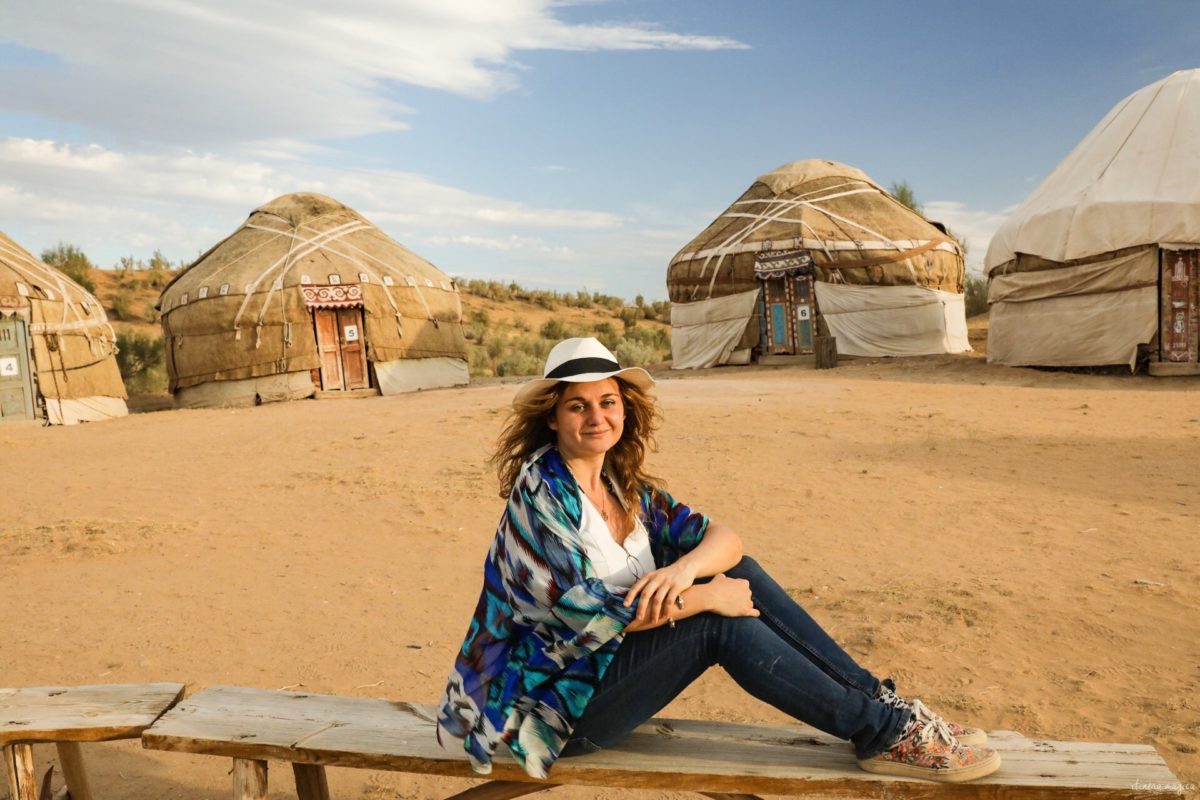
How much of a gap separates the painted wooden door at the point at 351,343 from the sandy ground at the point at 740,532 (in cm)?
615

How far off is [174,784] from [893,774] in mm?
2033

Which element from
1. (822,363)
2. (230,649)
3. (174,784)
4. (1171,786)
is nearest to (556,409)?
(1171,786)

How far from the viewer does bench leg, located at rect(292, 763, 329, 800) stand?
2152 millimetres

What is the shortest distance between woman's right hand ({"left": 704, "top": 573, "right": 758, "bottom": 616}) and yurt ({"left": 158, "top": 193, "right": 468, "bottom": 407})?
13.7 metres

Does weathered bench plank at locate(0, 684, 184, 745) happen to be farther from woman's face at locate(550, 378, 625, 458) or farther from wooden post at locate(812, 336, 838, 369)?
wooden post at locate(812, 336, 838, 369)

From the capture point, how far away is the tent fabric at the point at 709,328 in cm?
1706

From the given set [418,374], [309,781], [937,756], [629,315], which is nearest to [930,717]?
[937,756]

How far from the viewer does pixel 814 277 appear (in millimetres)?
16453

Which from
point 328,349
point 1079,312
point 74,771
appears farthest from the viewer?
point 328,349

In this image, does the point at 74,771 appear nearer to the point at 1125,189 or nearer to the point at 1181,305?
the point at 1181,305

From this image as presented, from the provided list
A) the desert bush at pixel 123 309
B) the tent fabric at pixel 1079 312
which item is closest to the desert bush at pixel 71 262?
the desert bush at pixel 123 309

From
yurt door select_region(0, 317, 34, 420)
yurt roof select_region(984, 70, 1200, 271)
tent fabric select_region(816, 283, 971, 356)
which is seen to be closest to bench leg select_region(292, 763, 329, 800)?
yurt roof select_region(984, 70, 1200, 271)

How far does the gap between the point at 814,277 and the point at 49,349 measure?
487 inches

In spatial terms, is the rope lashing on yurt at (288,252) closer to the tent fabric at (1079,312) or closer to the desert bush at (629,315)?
the tent fabric at (1079,312)
